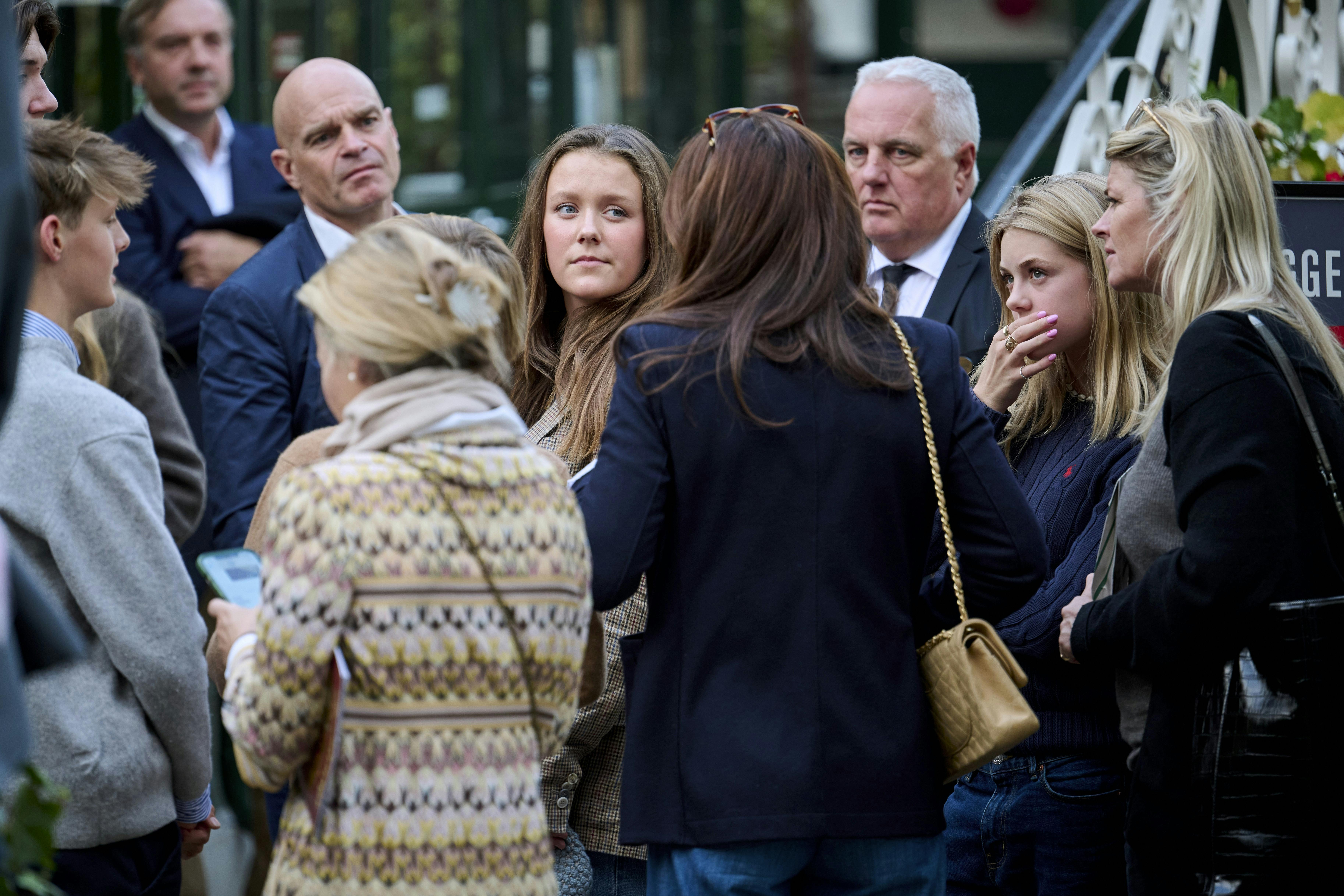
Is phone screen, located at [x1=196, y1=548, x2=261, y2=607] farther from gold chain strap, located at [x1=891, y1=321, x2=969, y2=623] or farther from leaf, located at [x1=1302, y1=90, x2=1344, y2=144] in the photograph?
leaf, located at [x1=1302, y1=90, x2=1344, y2=144]

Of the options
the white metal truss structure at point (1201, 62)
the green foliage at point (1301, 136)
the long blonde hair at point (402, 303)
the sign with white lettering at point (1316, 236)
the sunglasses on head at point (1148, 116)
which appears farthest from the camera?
the white metal truss structure at point (1201, 62)

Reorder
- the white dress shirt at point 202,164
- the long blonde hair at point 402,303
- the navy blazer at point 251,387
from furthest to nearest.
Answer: the white dress shirt at point 202,164 < the navy blazer at point 251,387 < the long blonde hair at point 402,303

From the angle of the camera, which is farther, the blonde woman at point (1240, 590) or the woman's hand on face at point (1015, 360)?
the woman's hand on face at point (1015, 360)

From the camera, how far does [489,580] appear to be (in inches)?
83.5

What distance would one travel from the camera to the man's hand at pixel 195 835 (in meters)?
3.00

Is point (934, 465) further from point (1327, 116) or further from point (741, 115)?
point (1327, 116)

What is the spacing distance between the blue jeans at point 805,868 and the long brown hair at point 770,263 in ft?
→ 2.12

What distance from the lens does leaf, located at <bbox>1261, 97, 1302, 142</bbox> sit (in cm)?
473

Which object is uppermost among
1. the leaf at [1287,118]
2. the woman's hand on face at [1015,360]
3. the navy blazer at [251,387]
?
the leaf at [1287,118]

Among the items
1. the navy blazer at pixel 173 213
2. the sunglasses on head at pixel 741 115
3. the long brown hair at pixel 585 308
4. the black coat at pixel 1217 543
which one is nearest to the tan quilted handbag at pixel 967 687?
the black coat at pixel 1217 543

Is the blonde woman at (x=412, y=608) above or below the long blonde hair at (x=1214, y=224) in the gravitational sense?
below

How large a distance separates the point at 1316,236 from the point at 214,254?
350 centimetres

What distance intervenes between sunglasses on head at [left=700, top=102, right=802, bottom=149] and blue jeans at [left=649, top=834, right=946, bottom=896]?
1.11 meters

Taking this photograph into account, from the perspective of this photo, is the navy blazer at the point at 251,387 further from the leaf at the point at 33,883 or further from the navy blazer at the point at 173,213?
the leaf at the point at 33,883
